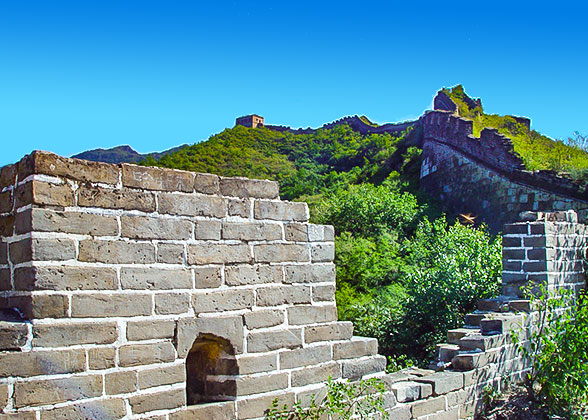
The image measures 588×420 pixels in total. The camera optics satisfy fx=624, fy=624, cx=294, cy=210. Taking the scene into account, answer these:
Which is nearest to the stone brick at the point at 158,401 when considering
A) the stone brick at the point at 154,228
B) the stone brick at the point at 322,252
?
the stone brick at the point at 154,228

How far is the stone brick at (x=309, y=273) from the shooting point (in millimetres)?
4957

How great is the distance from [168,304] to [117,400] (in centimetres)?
68

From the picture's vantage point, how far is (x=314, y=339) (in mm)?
5051

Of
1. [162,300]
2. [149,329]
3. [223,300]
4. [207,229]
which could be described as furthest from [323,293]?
[149,329]

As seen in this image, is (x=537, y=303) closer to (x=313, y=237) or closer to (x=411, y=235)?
(x=313, y=237)

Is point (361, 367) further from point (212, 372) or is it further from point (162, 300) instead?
point (162, 300)

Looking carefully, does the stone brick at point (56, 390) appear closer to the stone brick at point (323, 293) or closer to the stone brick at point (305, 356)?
the stone brick at point (305, 356)

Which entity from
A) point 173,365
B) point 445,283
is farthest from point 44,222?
point 445,283

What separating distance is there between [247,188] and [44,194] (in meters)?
1.54

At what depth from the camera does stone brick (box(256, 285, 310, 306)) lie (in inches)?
187

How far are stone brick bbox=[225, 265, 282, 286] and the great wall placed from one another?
1 cm

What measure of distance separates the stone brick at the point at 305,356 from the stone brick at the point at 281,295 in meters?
0.38

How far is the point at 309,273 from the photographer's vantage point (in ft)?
16.7

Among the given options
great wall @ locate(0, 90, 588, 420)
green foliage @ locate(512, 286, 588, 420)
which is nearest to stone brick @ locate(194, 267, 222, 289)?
great wall @ locate(0, 90, 588, 420)
